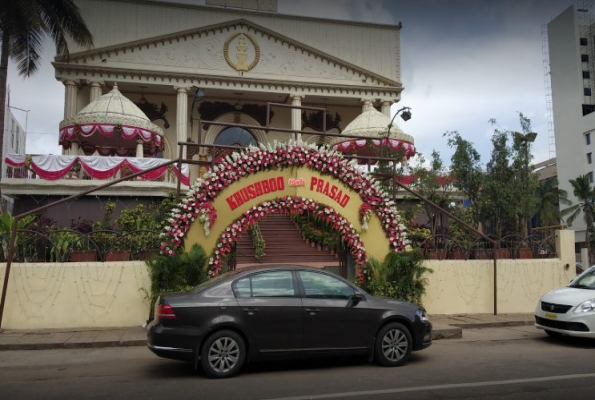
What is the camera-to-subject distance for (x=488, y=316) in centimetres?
1263

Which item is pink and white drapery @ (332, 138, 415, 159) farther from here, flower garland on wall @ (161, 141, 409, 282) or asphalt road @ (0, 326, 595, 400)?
asphalt road @ (0, 326, 595, 400)

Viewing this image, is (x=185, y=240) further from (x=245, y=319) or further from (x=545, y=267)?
(x=545, y=267)

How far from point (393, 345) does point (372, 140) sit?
1340 centimetres

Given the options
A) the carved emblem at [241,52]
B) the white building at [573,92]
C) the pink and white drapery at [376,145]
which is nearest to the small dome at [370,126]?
the pink and white drapery at [376,145]

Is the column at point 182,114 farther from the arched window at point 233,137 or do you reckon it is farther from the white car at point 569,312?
the white car at point 569,312

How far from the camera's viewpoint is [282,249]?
63.5ft

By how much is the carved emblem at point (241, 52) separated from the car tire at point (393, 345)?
25645 millimetres

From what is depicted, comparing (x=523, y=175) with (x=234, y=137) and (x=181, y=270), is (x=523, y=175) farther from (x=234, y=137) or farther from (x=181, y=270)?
(x=234, y=137)

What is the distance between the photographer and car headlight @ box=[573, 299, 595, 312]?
902cm

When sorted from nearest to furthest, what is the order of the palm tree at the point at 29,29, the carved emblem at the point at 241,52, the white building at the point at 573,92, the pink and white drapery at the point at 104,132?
the palm tree at the point at 29,29
the pink and white drapery at the point at 104,132
the carved emblem at the point at 241,52
the white building at the point at 573,92

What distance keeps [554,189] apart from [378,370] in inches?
2171

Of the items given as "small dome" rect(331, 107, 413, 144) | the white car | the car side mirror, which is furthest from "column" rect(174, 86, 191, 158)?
the car side mirror

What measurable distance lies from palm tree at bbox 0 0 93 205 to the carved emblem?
10854 mm

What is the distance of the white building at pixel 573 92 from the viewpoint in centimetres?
6438
